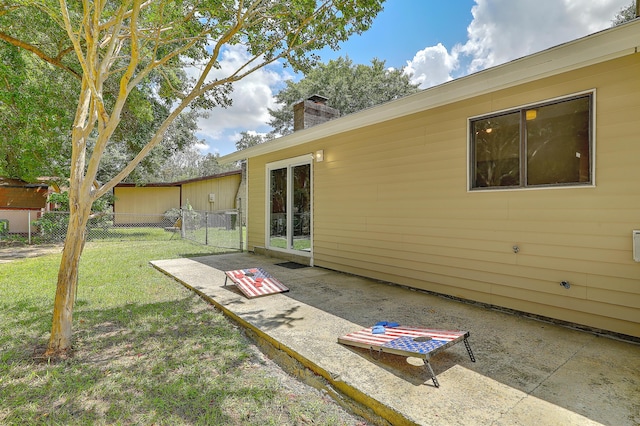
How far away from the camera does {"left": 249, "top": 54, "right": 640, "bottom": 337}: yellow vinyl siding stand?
285cm

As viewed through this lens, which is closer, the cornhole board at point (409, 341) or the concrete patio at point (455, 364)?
the concrete patio at point (455, 364)

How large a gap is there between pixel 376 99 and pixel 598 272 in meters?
20.7

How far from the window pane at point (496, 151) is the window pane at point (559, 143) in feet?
0.45

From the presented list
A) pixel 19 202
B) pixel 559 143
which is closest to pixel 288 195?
pixel 559 143

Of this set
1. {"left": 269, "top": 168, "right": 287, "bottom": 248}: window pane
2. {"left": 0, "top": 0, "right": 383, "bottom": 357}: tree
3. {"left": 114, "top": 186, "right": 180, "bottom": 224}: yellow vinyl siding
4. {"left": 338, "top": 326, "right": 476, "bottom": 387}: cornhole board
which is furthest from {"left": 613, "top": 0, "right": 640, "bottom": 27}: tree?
{"left": 114, "top": 186, "right": 180, "bottom": 224}: yellow vinyl siding

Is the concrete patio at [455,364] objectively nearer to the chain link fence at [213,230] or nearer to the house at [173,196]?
the chain link fence at [213,230]

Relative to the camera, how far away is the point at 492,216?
3.71 meters

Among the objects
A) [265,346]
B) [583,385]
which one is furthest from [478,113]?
[265,346]

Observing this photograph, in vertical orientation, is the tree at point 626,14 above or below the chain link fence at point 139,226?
above

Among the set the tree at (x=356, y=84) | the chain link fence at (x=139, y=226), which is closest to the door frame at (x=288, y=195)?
the chain link fence at (x=139, y=226)

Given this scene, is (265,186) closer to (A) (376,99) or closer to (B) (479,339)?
(B) (479,339)

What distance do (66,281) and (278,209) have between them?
4.77 m

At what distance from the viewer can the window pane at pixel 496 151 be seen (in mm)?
3543

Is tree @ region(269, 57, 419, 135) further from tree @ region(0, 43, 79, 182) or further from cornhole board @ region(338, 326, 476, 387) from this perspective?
cornhole board @ region(338, 326, 476, 387)
